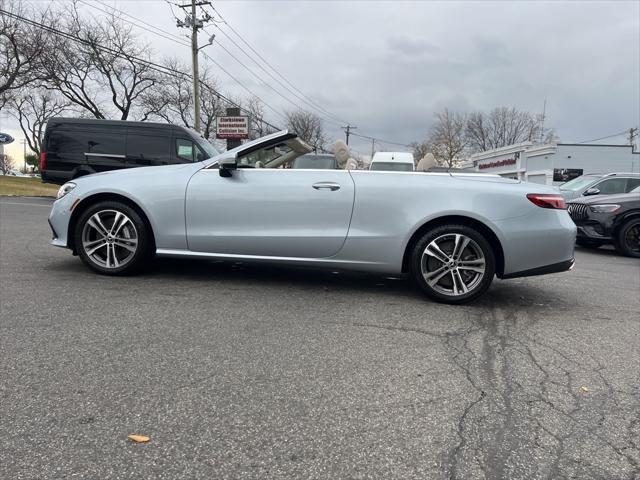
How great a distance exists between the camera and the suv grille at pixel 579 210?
32.7 feet

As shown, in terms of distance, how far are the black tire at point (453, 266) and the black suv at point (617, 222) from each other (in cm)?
662

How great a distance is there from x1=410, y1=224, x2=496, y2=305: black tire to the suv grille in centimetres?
661

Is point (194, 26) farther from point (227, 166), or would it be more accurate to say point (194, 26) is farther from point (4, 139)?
point (227, 166)

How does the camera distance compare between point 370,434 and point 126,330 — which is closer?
point 370,434

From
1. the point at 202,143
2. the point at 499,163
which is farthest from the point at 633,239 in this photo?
the point at 499,163

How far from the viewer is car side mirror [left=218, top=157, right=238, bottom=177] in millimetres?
4723

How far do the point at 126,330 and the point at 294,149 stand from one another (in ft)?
9.33

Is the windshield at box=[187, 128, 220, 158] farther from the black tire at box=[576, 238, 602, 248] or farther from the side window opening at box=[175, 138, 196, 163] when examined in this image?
the black tire at box=[576, 238, 602, 248]

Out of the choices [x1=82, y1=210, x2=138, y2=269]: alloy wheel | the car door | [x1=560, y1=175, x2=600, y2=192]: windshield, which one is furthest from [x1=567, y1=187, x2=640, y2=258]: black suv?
[x1=82, y1=210, x2=138, y2=269]: alloy wheel

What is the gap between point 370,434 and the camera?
2.26 m

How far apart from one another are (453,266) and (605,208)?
22.7 feet

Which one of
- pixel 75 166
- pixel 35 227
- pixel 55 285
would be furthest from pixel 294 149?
pixel 75 166

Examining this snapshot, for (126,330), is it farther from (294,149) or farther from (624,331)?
(624,331)

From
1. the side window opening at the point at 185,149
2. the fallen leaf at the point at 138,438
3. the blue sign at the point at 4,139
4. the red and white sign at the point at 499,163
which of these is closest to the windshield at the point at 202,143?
the side window opening at the point at 185,149
